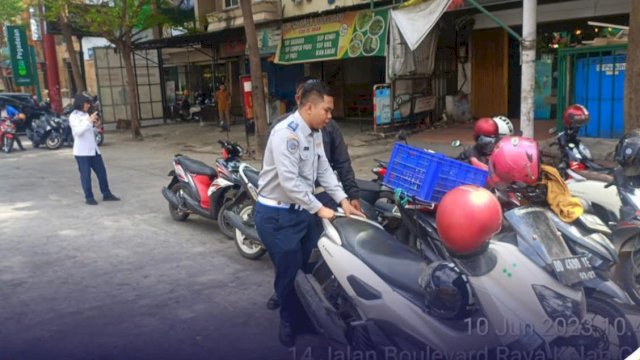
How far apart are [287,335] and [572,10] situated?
34.8 feet

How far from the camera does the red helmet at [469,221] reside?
9.00ft

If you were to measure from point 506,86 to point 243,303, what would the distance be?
37.6ft

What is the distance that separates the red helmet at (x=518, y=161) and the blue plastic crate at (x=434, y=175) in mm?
464

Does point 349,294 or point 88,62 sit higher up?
point 88,62

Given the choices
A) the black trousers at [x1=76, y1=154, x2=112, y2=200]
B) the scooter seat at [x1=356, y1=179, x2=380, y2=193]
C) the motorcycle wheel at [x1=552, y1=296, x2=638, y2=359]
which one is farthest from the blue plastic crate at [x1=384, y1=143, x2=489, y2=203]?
the black trousers at [x1=76, y1=154, x2=112, y2=200]

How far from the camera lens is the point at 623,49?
882cm

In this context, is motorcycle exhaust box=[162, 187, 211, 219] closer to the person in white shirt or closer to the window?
the person in white shirt

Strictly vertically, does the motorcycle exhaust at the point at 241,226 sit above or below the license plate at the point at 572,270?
below

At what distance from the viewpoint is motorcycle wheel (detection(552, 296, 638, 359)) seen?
2.81 metres

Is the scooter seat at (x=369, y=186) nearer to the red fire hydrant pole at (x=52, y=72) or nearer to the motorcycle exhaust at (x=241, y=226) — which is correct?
the motorcycle exhaust at (x=241, y=226)

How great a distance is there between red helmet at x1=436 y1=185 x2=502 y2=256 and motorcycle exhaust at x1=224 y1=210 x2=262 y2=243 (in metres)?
2.42

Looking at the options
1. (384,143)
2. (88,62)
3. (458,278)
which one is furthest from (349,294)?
(88,62)

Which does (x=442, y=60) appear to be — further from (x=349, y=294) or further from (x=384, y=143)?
(x=349, y=294)

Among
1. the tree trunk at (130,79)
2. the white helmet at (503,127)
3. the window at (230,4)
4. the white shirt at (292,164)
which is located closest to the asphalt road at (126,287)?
the white shirt at (292,164)
